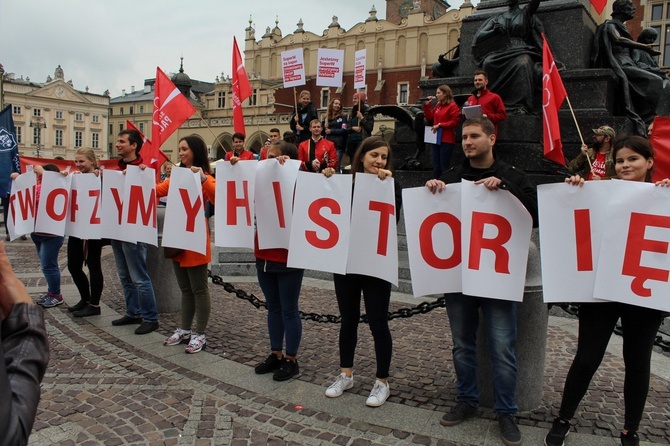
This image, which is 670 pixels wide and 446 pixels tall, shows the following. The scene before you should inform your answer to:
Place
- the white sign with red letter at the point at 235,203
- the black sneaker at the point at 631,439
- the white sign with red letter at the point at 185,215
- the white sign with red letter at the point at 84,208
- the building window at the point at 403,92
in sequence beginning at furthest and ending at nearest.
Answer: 1. the building window at the point at 403,92
2. the white sign with red letter at the point at 84,208
3. the white sign with red letter at the point at 185,215
4. the white sign with red letter at the point at 235,203
5. the black sneaker at the point at 631,439

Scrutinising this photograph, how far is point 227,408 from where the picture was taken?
3.89 metres

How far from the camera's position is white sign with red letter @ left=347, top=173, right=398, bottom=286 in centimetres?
392

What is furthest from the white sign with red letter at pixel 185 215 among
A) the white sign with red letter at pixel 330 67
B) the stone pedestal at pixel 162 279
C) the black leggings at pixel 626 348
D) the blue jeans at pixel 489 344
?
the white sign with red letter at pixel 330 67

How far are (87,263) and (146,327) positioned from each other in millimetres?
1446

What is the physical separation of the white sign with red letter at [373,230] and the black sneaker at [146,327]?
293 centimetres

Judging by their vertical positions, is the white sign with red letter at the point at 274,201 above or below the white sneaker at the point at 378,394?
above

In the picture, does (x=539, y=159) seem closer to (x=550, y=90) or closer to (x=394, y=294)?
(x=394, y=294)

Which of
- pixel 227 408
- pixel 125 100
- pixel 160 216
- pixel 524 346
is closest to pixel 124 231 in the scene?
pixel 160 216

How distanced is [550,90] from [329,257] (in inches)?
96.8

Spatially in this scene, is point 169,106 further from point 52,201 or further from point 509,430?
point 509,430

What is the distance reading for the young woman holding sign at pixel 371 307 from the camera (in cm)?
396

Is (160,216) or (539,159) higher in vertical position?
(539,159)

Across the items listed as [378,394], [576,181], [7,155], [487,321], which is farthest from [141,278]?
[7,155]

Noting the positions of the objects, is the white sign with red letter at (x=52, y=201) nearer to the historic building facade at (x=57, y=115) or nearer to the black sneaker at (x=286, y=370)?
the black sneaker at (x=286, y=370)
